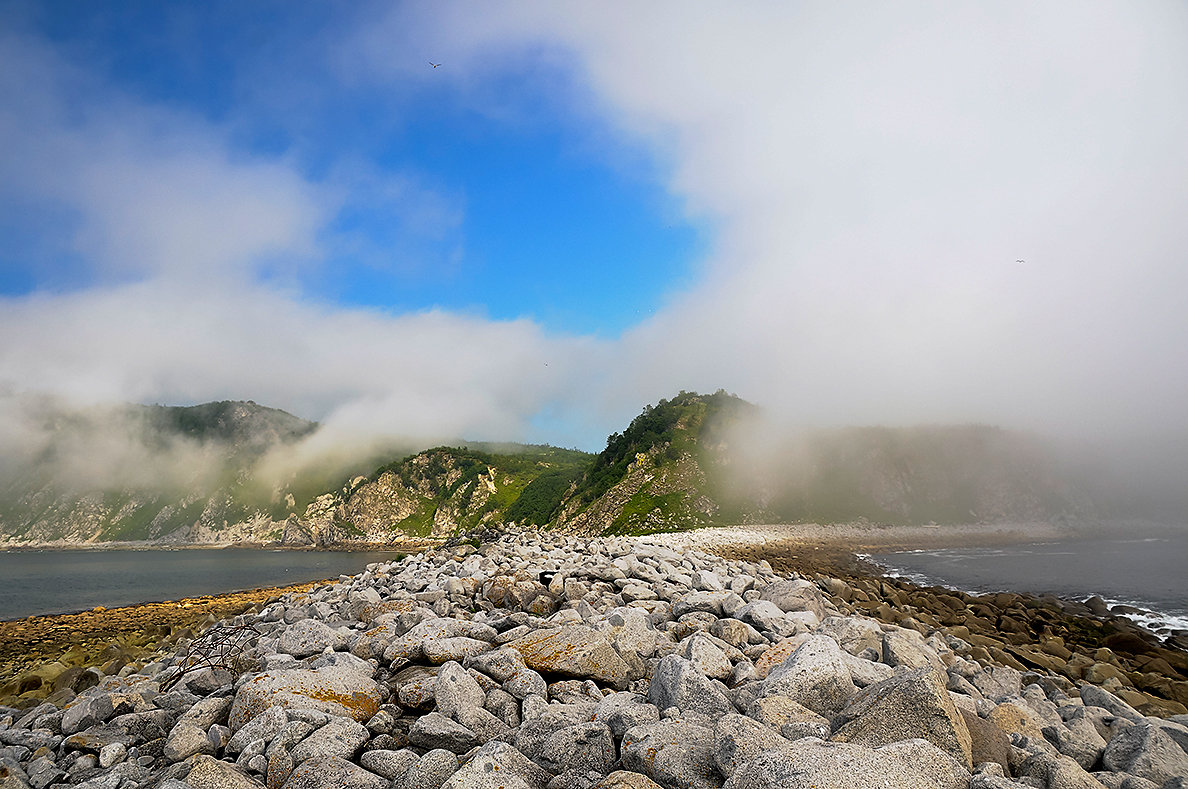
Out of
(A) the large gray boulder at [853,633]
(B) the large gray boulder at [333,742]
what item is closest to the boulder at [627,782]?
(B) the large gray boulder at [333,742]

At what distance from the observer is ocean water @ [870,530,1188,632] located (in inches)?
1031

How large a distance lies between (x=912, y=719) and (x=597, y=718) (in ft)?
7.93

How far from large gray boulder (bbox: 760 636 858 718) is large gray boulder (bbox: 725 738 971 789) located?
1.37m

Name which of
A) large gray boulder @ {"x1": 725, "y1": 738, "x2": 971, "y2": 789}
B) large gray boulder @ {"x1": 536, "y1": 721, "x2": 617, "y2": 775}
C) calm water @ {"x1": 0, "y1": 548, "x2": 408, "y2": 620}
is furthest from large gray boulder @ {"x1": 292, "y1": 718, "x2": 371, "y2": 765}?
calm water @ {"x1": 0, "y1": 548, "x2": 408, "y2": 620}

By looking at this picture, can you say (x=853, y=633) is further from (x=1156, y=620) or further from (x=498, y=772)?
(x=1156, y=620)

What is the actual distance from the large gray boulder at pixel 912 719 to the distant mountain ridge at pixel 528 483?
59.4 metres

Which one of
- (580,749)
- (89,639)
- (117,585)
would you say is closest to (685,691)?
(580,749)

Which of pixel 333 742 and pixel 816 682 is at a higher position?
pixel 816 682

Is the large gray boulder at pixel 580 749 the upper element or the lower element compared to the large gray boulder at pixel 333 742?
upper

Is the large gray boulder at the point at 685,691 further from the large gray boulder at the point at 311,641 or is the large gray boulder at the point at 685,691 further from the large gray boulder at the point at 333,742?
the large gray boulder at the point at 311,641

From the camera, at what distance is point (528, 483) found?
117438 mm

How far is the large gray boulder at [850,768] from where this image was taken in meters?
3.21

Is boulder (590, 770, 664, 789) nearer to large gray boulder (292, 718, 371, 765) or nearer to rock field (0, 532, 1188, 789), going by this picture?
rock field (0, 532, 1188, 789)

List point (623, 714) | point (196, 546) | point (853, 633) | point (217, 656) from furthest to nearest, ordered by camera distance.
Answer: point (196, 546) → point (217, 656) → point (853, 633) → point (623, 714)
